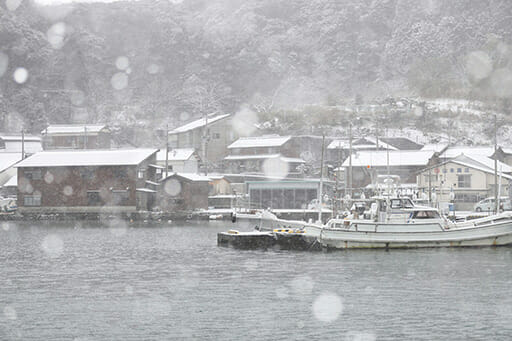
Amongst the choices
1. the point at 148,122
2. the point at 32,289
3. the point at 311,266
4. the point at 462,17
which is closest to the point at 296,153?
the point at 148,122

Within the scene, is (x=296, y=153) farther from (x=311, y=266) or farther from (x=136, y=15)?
(x=136, y=15)

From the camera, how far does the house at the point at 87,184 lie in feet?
212

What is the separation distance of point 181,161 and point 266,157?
1158 centimetres

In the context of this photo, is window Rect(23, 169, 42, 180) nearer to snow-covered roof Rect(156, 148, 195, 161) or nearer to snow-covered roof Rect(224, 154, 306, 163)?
snow-covered roof Rect(156, 148, 195, 161)

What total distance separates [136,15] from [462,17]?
8583cm

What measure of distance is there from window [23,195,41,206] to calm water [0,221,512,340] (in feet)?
101

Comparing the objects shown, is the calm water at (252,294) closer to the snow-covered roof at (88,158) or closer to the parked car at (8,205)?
the snow-covered roof at (88,158)

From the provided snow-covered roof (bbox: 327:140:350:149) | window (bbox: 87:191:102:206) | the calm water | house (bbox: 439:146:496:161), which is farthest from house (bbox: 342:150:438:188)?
the calm water

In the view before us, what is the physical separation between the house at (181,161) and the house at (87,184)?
54.5 ft

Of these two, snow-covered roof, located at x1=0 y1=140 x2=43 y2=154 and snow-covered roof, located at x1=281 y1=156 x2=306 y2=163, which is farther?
snow-covered roof, located at x1=0 y1=140 x2=43 y2=154

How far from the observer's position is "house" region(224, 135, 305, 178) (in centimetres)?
8594

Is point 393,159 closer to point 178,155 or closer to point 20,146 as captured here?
point 178,155

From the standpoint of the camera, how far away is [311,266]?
29.0 meters

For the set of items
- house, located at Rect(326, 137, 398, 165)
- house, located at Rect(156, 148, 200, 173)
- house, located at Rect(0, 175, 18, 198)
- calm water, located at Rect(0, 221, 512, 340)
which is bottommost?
calm water, located at Rect(0, 221, 512, 340)
